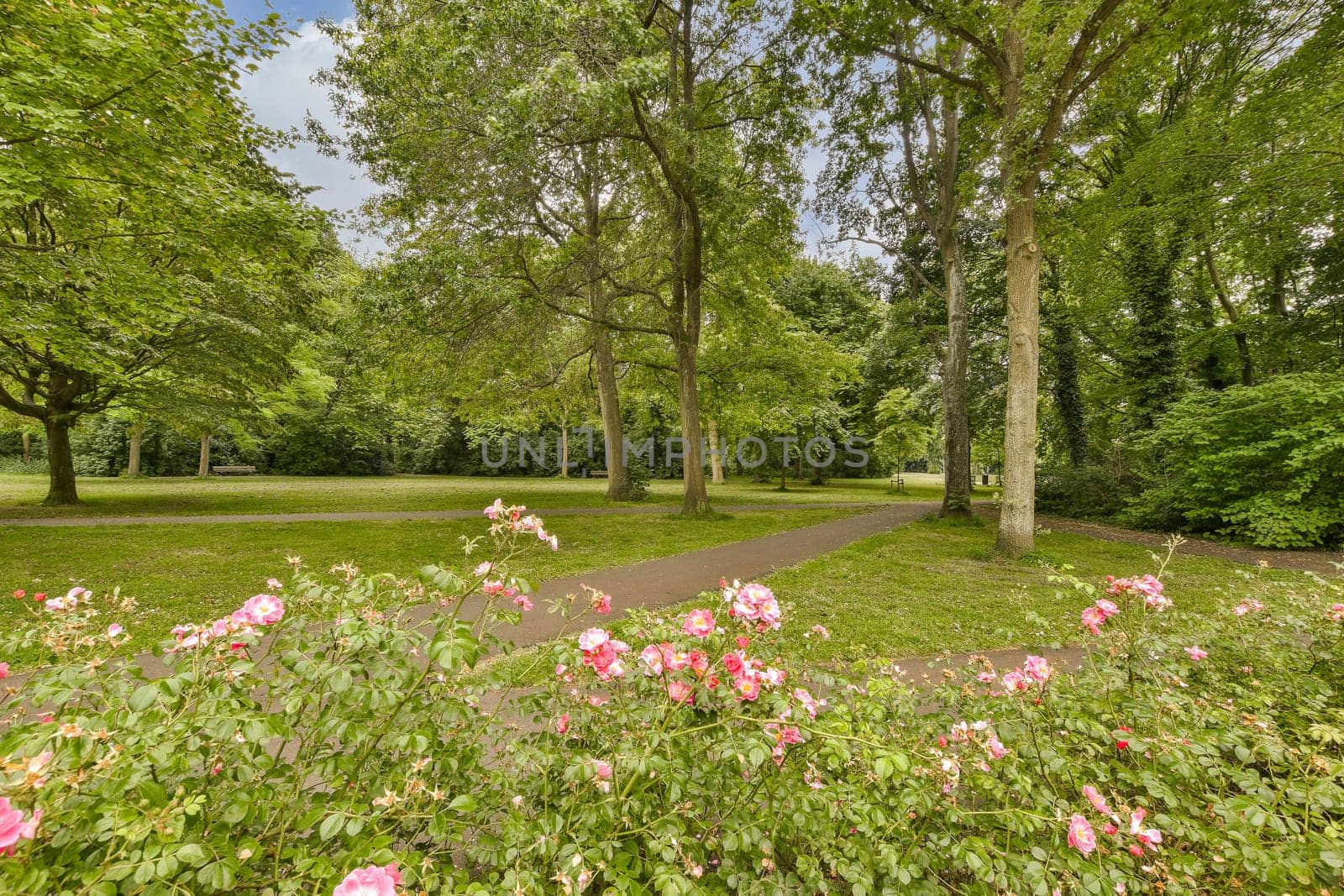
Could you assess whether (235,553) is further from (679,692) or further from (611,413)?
(611,413)

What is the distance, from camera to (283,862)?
4.25 feet

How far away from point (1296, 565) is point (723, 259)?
11720mm

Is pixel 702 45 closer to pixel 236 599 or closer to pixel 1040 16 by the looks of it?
pixel 1040 16

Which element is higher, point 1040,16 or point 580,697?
point 1040,16

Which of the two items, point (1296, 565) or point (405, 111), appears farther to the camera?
point (405, 111)

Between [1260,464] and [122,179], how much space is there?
19078 millimetres

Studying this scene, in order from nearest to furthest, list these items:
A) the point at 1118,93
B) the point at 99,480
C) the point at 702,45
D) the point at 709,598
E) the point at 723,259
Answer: the point at 709,598 → the point at 1118,93 → the point at 702,45 → the point at 723,259 → the point at 99,480

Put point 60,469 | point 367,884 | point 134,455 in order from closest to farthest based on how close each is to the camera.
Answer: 1. point 367,884
2. point 60,469
3. point 134,455

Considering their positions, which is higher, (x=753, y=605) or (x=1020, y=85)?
(x=1020, y=85)

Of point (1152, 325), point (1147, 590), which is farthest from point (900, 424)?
point (1147, 590)

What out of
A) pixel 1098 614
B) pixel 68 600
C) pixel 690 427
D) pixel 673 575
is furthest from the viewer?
pixel 690 427

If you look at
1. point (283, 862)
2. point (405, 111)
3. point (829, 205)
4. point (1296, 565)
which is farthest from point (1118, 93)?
point (283, 862)

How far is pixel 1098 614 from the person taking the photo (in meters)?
2.09

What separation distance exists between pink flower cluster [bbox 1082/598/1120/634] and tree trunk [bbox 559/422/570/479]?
30643mm
